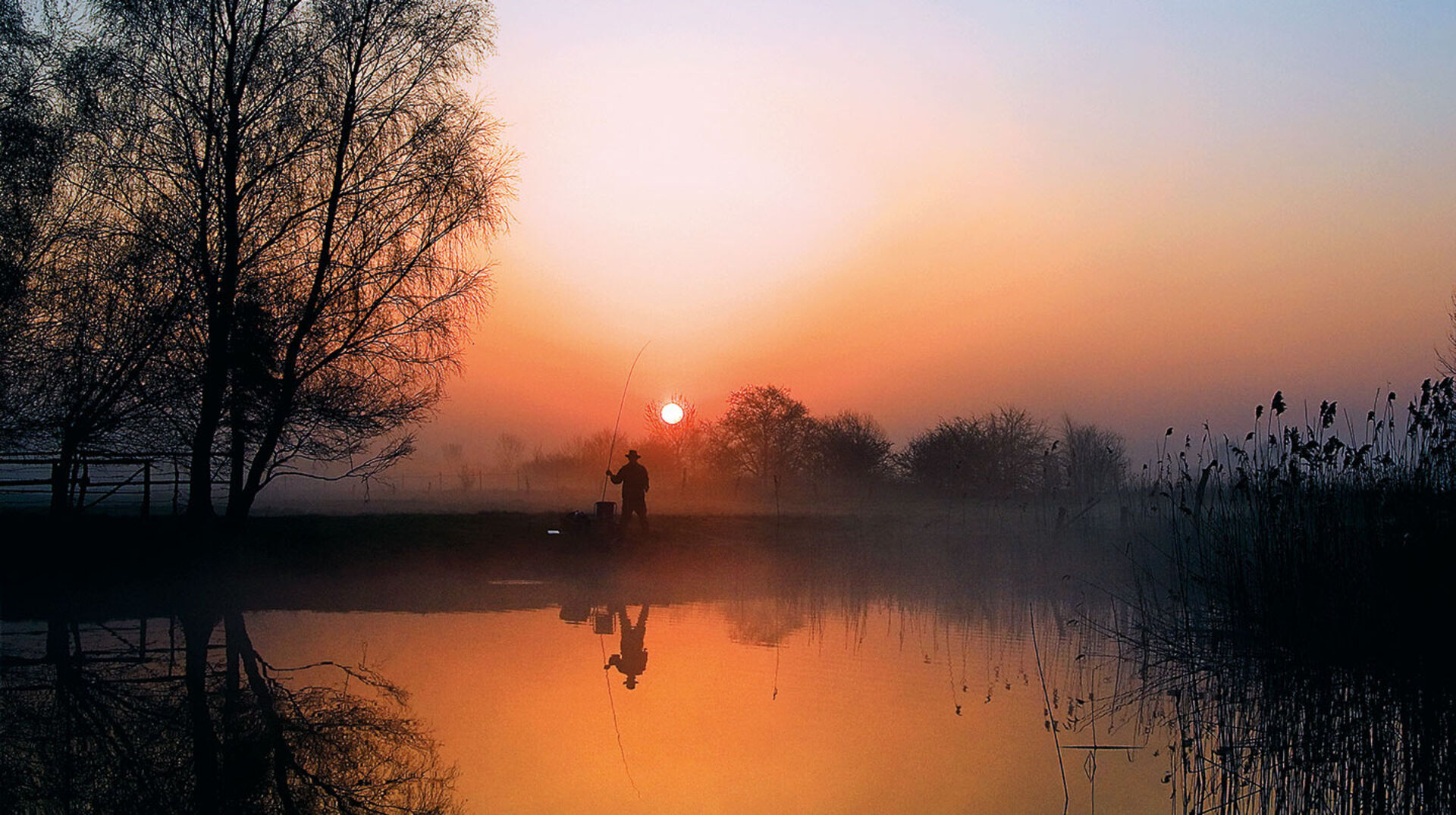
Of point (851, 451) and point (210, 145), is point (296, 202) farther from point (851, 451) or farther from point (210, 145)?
point (851, 451)

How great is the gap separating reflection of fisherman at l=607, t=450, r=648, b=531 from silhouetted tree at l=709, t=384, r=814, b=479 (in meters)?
43.0

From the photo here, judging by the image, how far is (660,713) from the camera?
28.5 ft

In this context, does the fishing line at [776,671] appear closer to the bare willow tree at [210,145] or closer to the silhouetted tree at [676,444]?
the bare willow tree at [210,145]

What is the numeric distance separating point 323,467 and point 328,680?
1050 cm

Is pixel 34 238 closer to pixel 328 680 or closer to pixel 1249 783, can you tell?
pixel 328 680

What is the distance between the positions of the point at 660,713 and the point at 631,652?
320cm

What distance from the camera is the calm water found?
256 inches

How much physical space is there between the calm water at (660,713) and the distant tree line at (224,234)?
11.0 feet

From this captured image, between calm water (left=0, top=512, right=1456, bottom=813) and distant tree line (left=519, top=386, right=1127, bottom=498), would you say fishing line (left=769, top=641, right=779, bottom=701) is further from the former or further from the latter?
distant tree line (left=519, top=386, right=1127, bottom=498)

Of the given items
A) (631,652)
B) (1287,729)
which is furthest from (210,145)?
(1287,729)

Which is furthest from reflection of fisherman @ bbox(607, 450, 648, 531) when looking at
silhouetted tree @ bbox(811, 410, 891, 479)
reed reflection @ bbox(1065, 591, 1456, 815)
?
silhouetted tree @ bbox(811, 410, 891, 479)

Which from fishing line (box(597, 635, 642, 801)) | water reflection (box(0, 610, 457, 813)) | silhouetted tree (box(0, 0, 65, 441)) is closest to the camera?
water reflection (box(0, 610, 457, 813))

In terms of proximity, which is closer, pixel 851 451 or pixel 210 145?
pixel 210 145

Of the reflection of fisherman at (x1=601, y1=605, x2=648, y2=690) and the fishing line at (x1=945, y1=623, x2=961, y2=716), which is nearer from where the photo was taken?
the fishing line at (x1=945, y1=623, x2=961, y2=716)
